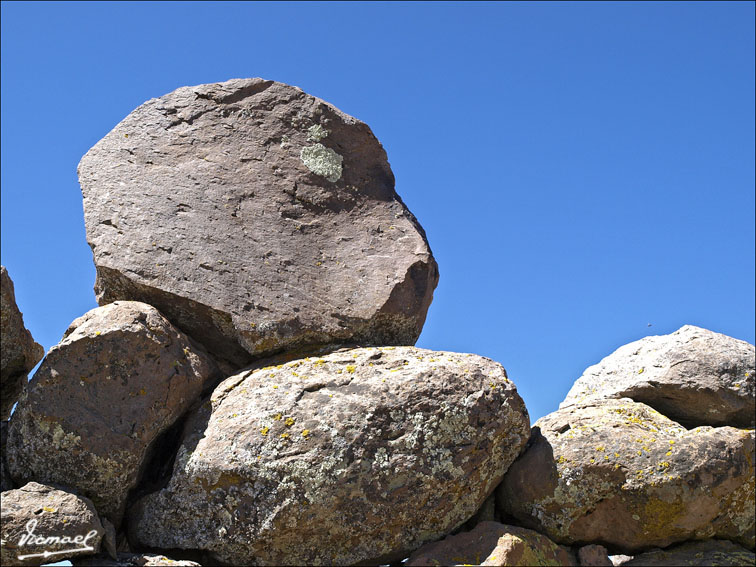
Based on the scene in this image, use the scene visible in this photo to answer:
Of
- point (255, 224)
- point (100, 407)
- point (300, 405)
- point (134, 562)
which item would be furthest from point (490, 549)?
point (255, 224)

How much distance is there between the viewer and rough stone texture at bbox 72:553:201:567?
5520 mm

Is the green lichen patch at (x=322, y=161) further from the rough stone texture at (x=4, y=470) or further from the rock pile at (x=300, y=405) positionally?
the rough stone texture at (x=4, y=470)

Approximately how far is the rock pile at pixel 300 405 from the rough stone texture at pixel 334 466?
0.02m

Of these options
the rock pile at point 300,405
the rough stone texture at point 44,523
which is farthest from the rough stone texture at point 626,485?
the rough stone texture at point 44,523

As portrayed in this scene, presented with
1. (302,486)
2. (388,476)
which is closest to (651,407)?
(388,476)

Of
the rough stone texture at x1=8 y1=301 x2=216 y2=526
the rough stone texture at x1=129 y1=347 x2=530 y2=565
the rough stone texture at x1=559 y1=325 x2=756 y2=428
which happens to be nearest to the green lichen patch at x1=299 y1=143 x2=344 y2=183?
the rough stone texture at x1=129 y1=347 x2=530 y2=565

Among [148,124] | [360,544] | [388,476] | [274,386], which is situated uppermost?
[148,124]

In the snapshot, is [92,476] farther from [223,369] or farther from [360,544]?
[360,544]

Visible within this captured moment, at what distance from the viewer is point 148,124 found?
7.36 metres

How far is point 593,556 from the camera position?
646cm

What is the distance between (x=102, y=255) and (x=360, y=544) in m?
3.06

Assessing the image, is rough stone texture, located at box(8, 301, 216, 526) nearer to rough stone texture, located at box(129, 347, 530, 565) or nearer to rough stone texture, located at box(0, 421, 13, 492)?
rough stone texture, located at box(0, 421, 13, 492)

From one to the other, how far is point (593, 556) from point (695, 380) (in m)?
1.90

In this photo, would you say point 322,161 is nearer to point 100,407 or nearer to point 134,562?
point 100,407
